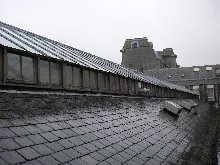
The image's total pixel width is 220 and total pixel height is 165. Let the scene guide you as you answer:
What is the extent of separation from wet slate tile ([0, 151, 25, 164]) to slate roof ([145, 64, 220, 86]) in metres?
63.3

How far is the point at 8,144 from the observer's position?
4.49m

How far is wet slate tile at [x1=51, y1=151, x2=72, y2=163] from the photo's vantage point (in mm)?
4772

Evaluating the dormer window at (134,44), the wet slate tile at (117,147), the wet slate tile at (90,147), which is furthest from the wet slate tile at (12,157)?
the dormer window at (134,44)

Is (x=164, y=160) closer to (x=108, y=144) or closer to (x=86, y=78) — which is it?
(x=108, y=144)

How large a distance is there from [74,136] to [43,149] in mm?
1389

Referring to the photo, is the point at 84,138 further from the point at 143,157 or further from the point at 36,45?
the point at 36,45

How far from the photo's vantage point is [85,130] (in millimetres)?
7012

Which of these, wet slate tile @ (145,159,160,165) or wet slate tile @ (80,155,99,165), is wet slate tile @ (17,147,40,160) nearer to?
wet slate tile @ (80,155,99,165)

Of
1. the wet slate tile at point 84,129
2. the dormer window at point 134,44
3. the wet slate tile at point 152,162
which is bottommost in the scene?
the wet slate tile at point 152,162

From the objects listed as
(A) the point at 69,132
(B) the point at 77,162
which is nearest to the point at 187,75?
(A) the point at 69,132

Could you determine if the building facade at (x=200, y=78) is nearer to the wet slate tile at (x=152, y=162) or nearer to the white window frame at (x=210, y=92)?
the white window frame at (x=210, y=92)

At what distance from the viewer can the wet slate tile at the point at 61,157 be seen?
477 cm

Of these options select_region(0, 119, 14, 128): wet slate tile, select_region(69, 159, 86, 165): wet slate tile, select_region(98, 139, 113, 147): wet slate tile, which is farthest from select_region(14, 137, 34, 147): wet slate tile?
select_region(98, 139, 113, 147): wet slate tile

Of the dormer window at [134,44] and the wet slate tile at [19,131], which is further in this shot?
the dormer window at [134,44]
